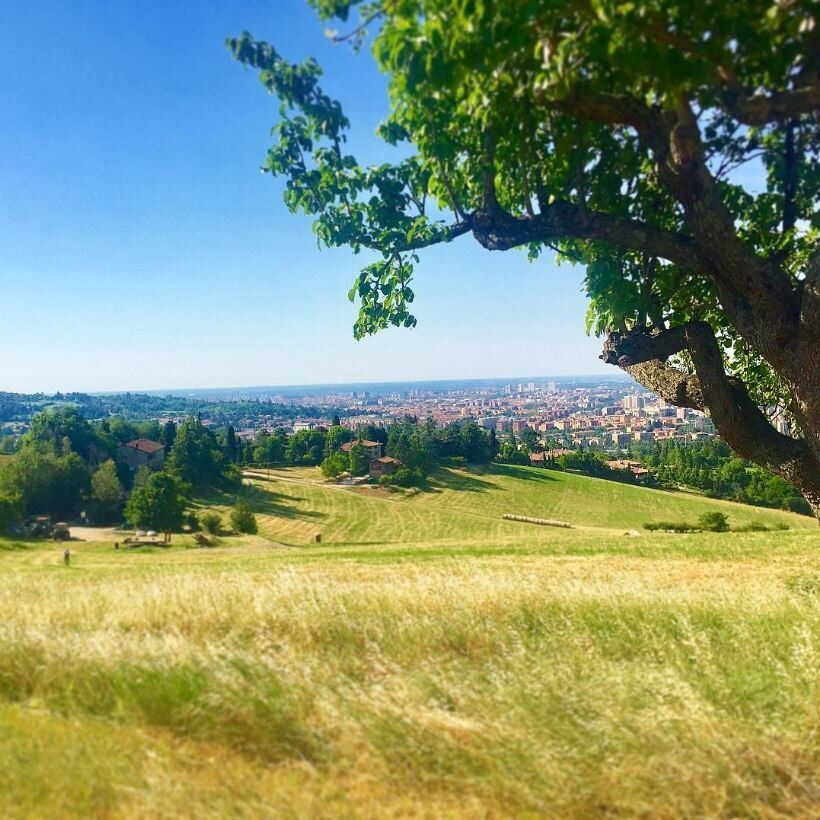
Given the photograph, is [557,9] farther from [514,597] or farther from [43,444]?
[43,444]

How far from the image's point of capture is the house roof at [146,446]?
92494mm

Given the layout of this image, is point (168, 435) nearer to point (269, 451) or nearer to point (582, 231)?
point (269, 451)

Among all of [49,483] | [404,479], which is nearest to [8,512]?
[49,483]

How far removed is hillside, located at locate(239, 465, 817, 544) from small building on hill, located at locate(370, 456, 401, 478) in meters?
8.46

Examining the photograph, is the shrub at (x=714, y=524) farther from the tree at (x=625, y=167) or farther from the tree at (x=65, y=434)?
the tree at (x=65, y=434)

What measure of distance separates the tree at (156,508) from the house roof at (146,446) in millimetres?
49563

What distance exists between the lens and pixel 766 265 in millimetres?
4887

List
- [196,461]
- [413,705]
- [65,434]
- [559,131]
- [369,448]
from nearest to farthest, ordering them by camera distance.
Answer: [413,705]
[559,131]
[196,461]
[65,434]
[369,448]

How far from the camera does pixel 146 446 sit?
9381 cm

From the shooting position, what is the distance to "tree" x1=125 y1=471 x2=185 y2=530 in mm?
45406

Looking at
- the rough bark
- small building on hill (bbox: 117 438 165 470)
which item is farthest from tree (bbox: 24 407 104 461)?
the rough bark

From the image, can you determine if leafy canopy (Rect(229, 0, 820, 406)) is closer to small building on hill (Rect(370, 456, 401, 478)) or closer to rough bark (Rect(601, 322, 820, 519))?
rough bark (Rect(601, 322, 820, 519))

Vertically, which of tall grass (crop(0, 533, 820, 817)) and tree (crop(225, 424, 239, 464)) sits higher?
tall grass (crop(0, 533, 820, 817))

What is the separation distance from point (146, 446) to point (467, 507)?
5702 centimetres
